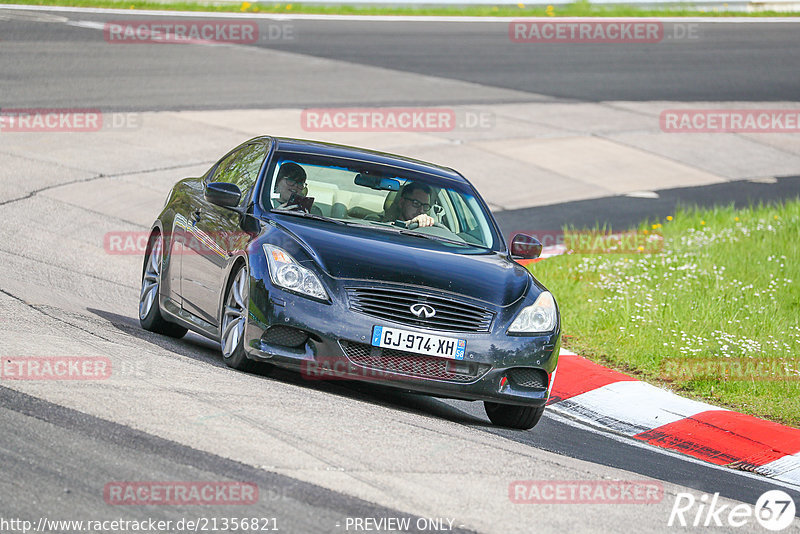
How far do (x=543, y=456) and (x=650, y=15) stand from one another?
27370mm

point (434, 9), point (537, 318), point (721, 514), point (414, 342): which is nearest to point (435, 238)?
point (537, 318)

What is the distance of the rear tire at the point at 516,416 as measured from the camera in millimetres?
7965

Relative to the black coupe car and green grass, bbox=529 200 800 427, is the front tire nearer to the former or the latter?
the black coupe car

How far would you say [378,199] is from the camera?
9.09 metres

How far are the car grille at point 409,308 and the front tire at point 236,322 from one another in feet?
2.34

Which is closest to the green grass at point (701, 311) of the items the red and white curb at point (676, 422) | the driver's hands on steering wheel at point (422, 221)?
the red and white curb at point (676, 422)

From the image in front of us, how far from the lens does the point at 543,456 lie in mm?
6773

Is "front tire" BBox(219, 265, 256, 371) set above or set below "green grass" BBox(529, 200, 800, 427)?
above

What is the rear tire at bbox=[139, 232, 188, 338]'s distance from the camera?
9469 mm

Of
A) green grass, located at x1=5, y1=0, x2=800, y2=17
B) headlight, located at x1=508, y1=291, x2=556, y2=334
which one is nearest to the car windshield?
headlight, located at x1=508, y1=291, x2=556, y2=334

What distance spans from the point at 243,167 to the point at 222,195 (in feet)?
3.24

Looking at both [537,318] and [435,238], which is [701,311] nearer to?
[435,238]

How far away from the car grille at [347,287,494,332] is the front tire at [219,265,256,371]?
28.1 inches

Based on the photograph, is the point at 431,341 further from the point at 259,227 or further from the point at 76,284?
the point at 76,284
